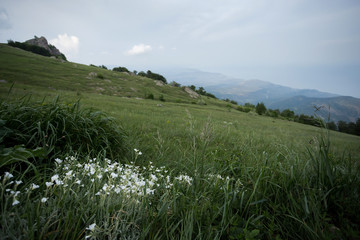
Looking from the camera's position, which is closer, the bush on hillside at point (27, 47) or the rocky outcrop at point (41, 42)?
the bush on hillside at point (27, 47)

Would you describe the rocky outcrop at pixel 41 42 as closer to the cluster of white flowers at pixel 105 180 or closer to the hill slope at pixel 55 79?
the hill slope at pixel 55 79

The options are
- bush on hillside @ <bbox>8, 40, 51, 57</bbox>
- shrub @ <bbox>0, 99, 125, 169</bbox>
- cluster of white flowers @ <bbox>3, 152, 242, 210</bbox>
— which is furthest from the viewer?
bush on hillside @ <bbox>8, 40, 51, 57</bbox>

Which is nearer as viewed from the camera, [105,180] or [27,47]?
[105,180]

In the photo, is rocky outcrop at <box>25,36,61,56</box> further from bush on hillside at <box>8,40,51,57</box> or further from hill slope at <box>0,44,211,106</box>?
hill slope at <box>0,44,211,106</box>

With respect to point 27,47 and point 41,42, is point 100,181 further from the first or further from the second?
point 41,42

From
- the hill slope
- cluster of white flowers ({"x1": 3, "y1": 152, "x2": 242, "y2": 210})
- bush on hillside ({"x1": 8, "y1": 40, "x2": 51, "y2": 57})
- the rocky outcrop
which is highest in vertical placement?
the rocky outcrop

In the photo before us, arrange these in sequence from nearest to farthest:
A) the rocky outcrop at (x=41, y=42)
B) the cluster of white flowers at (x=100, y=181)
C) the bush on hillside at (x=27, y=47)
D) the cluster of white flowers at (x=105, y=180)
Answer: the cluster of white flowers at (x=100, y=181)
the cluster of white flowers at (x=105, y=180)
the bush on hillside at (x=27, y=47)
the rocky outcrop at (x=41, y=42)

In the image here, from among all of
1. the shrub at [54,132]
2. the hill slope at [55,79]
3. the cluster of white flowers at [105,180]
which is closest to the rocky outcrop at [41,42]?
the hill slope at [55,79]

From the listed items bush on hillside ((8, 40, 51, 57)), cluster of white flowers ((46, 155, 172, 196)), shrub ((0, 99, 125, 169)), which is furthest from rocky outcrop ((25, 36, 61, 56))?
cluster of white flowers ((46, 155, 172, 196))

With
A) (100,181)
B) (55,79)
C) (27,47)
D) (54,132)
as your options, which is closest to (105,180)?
(100,181)

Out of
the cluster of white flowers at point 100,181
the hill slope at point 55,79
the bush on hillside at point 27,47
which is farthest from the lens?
the bush on hillside at point 27,47

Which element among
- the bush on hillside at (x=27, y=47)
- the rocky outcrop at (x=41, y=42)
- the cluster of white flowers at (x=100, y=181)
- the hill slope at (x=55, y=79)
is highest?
the rocky outcrop at (x=41, y=42)

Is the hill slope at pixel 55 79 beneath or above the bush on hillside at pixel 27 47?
beneath

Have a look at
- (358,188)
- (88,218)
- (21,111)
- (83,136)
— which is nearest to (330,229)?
(358,188)
